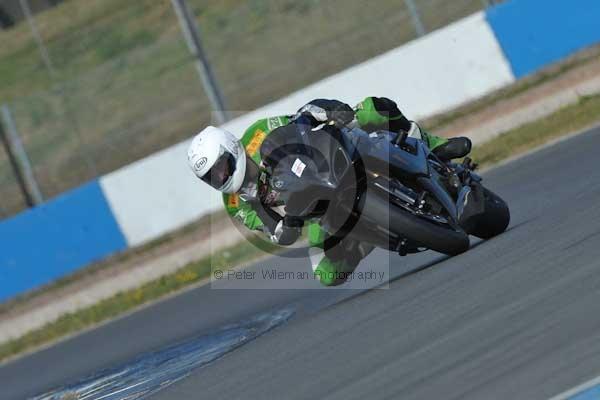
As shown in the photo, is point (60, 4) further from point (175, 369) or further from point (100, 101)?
point (175, 369)

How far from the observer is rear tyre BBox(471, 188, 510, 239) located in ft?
26.0

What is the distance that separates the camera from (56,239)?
1603cm

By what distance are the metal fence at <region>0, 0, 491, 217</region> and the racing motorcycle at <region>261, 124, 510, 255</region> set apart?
8887 mm

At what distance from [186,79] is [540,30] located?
16.9 ft

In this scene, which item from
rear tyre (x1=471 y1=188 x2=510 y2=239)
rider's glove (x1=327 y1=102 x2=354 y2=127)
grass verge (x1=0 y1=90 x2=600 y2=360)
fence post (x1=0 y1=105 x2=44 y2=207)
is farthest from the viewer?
fence post (x1=0 y1=105 x2=44 y2=207)

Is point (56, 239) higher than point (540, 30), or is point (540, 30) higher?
point (540, 30)

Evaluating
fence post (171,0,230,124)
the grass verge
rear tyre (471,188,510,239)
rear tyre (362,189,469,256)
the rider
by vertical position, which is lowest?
the grass verge

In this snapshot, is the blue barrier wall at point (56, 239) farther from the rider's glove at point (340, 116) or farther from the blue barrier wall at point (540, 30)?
the rider's glove at point (340, 116)

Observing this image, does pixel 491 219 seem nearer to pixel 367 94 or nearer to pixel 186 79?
pixel 367 94

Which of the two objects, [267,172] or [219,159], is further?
[219,159]

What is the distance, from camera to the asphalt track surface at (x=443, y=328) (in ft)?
15.8

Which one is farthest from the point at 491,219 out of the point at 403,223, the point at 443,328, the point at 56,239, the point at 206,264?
the point at 56,239

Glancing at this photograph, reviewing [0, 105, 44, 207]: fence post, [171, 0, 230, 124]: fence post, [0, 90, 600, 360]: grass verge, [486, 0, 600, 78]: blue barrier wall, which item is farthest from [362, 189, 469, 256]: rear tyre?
[0, 105, 44, 207]: fence post

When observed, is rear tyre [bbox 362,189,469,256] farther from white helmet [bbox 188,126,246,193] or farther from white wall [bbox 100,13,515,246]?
white wall [bbox 100,13,515,246]
